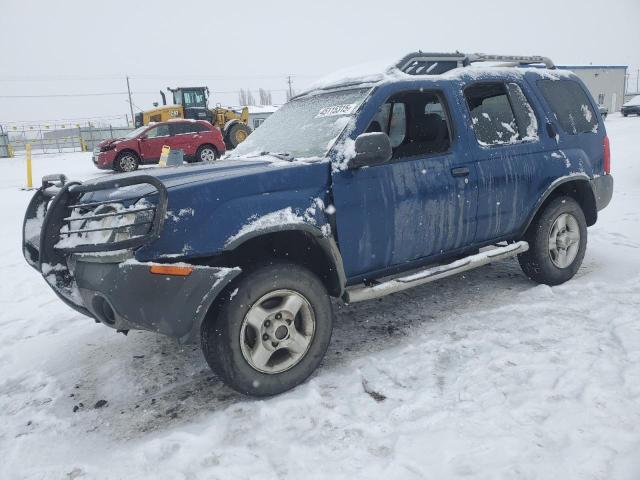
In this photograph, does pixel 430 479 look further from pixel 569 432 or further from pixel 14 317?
pixel 14 317

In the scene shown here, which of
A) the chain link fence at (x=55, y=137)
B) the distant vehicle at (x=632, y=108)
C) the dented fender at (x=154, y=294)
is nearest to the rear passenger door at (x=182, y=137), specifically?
the dented fender at (x=154, y=294)

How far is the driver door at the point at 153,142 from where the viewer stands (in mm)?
15716

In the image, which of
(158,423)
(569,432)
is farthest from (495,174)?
(158,423)

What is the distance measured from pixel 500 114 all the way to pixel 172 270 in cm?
303

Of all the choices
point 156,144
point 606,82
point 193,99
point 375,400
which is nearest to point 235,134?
point 193,99

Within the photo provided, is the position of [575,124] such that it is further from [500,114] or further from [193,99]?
[193,99]

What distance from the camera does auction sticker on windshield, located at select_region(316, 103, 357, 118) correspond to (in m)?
3.27

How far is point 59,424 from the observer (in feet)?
8.77

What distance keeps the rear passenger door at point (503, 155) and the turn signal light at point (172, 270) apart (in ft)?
7.66

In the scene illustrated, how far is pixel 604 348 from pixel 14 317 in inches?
189

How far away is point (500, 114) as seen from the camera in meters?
3.96

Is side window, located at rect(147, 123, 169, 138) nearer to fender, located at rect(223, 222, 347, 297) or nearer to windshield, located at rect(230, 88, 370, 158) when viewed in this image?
windshield, located at rect(230, 88, 370, 158)

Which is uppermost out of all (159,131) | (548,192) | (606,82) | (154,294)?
(606,82)

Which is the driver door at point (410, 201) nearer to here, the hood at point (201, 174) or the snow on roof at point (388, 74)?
the snow on roof at point (388, 74)
